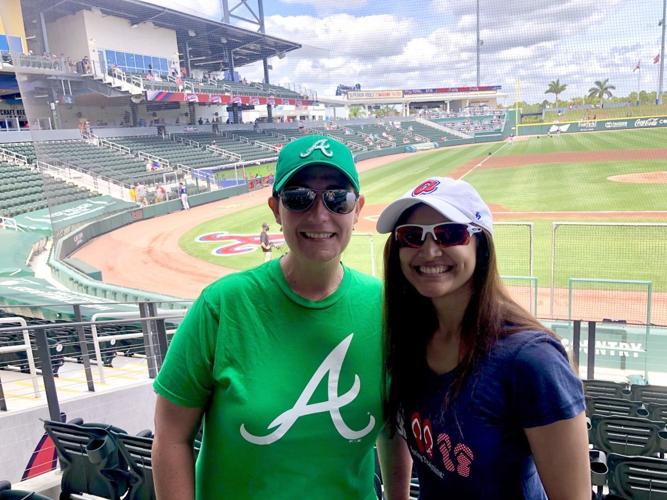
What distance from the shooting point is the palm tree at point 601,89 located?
972 inches

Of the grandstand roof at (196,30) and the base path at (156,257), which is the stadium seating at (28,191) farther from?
the grandstand roof at (196,30)

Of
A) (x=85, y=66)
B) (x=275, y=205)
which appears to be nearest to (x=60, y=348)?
(x=275, y=205)

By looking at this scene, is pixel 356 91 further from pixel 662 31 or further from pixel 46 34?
pixel 46 34

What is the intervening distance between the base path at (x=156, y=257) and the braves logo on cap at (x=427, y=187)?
10632 mm

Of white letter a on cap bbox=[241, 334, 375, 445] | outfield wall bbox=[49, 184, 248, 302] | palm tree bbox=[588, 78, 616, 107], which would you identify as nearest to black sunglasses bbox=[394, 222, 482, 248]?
white letter a on cap bbox=[241, 334, 375, 445]

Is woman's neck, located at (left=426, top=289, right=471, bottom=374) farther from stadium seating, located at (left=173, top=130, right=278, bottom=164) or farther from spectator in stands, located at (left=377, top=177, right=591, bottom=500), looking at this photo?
stadium seating, located at (left=173, top=130, right=278, bottom=164)

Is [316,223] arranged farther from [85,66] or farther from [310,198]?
[85,66]

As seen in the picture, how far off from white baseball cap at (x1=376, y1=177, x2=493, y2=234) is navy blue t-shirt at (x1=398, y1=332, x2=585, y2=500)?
1.13ft

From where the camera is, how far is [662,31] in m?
20.9

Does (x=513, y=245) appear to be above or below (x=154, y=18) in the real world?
below

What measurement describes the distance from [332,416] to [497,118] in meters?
45.9

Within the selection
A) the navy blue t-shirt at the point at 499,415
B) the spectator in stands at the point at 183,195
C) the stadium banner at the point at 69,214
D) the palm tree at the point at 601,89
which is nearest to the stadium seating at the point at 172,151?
the spectator in stands at the point at 183,195

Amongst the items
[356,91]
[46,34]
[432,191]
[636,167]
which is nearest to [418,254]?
[432,191]

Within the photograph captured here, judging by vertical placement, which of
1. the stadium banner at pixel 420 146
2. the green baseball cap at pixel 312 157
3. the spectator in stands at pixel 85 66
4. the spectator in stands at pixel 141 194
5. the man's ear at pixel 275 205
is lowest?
the spectator in stands at pixel 141 194
